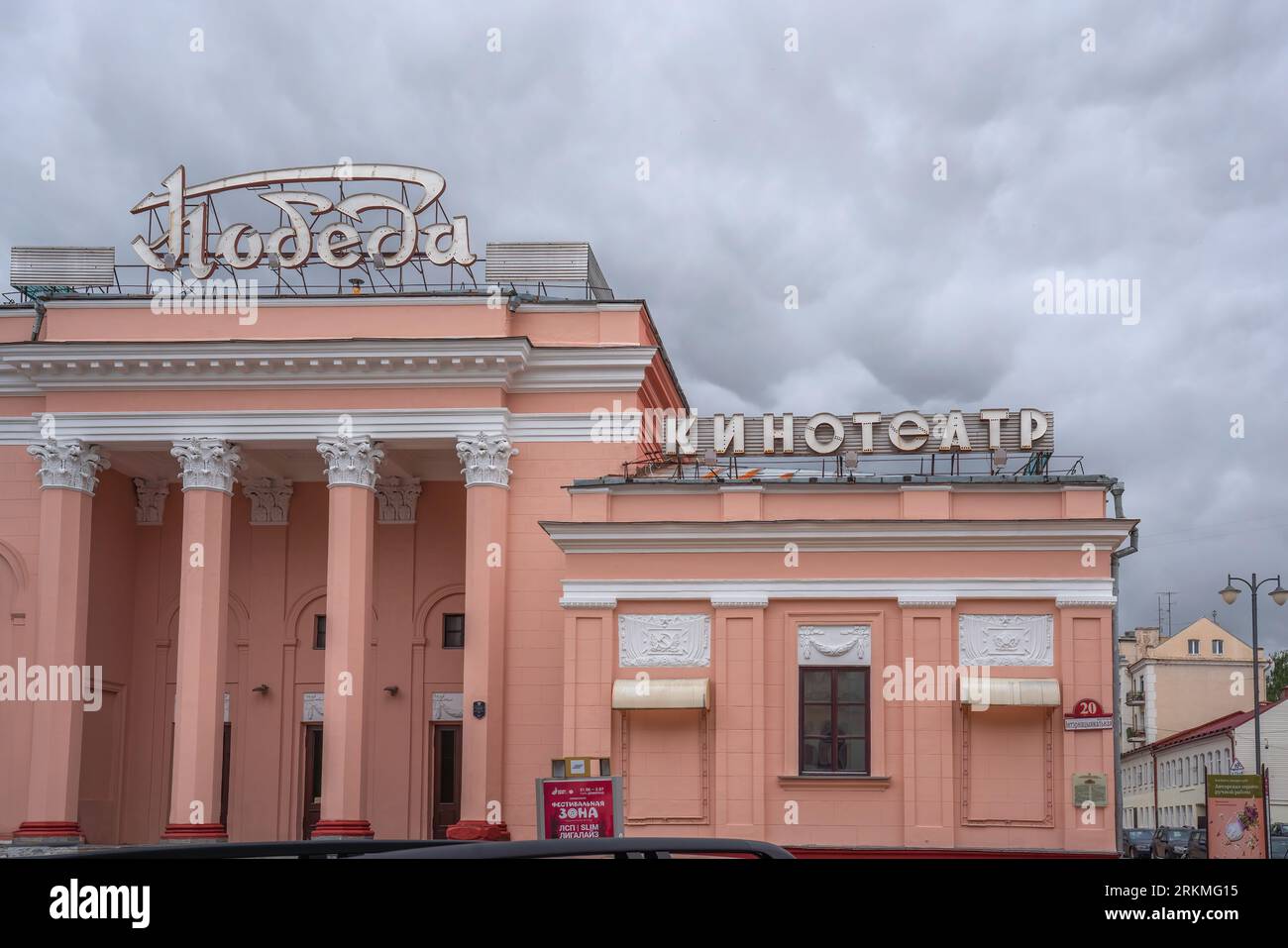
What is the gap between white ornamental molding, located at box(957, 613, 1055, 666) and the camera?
26.7 m

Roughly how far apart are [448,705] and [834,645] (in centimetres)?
1078

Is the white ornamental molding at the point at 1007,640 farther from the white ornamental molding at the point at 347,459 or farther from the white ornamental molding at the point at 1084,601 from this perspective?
the white ornamental molding at the point at 347,459

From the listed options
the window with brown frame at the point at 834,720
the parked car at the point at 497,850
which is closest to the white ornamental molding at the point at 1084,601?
the window with brown frame at the point at 834,720

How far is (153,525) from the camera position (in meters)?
35.9

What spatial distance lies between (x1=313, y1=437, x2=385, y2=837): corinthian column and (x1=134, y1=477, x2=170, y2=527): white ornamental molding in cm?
601

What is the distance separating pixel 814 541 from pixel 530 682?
23.8 feet

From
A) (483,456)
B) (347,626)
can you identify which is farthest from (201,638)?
(483,456)

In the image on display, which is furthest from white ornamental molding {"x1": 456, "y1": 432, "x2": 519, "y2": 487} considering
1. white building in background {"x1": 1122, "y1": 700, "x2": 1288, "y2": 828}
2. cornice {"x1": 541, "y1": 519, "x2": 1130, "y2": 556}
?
white building in background {"x1": 1122, "y1": 700, "x2": 1288, "y2": 828}

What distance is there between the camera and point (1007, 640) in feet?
87.9

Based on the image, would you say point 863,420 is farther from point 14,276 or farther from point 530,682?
point 14,276

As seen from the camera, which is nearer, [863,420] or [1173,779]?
[863,420]

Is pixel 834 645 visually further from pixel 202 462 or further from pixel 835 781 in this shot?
pixel 202 462
